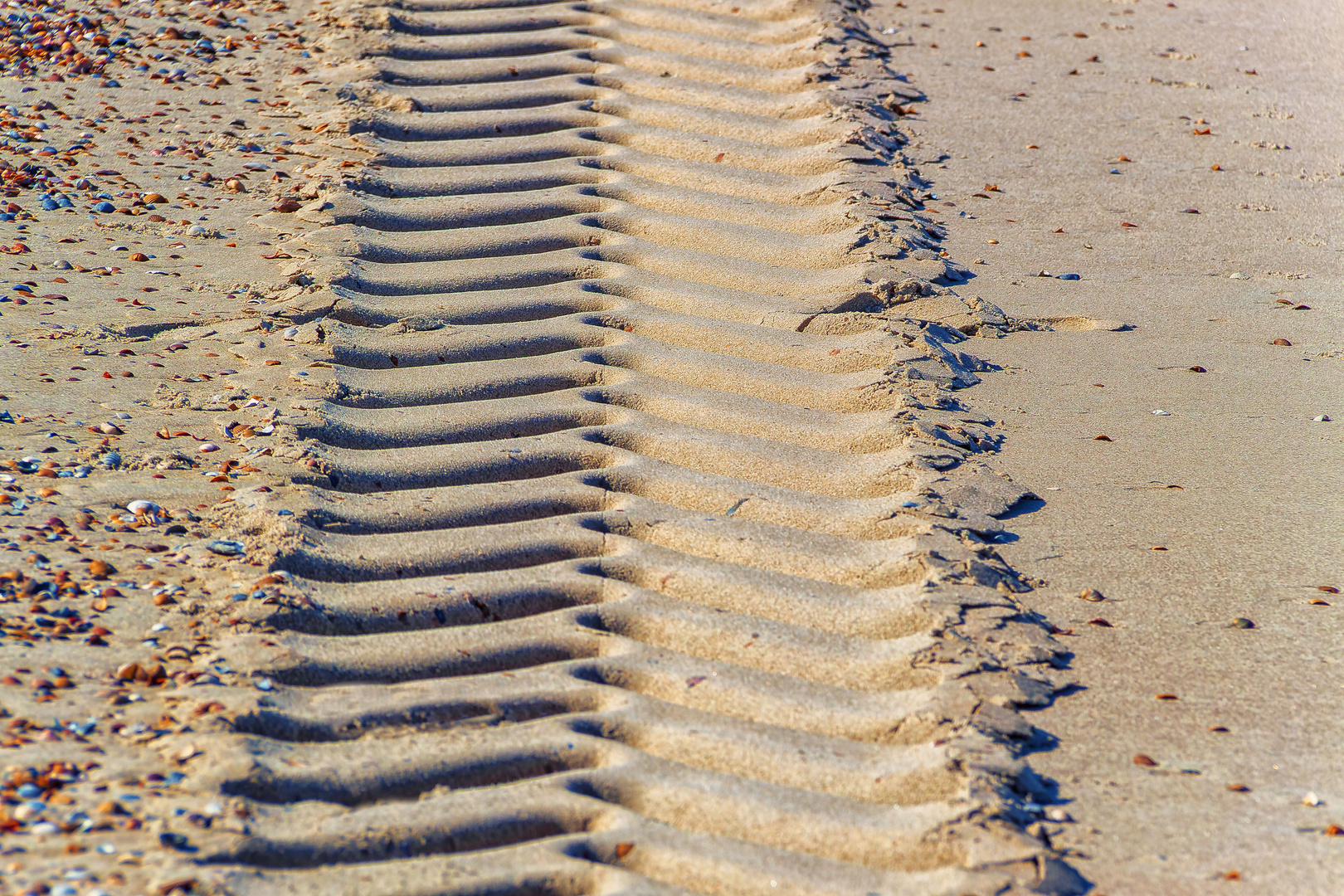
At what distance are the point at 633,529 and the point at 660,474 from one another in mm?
178

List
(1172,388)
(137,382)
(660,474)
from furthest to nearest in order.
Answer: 1. (1172,388)
2. (137,382)
3. (660,474)

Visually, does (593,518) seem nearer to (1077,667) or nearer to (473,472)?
(473,472)

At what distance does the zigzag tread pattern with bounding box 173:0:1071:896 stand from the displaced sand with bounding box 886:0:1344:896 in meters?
0.16

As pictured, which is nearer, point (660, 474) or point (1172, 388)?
point (660, 474)

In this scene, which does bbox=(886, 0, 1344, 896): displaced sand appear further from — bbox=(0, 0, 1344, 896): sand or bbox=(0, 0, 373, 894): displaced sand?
bbox=(0, 0, 373, 894): displaced sand

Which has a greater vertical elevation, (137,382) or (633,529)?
(137,382)

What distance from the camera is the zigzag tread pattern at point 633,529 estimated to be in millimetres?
1713

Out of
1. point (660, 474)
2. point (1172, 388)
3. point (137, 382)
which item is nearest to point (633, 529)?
point (660, 474)

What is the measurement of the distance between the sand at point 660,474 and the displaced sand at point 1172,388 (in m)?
0.01

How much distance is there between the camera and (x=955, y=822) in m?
1.74

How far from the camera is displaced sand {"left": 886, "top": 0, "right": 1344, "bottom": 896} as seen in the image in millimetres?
1841

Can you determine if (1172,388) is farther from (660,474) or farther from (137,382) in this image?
(137,382)

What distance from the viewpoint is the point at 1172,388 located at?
111 inches

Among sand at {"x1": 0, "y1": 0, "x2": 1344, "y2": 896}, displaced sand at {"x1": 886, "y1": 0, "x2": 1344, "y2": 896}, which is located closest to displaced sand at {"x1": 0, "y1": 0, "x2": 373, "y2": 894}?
sand at {"x1": 0, "y1": 0, "x2": 1344, "y2": 896}
